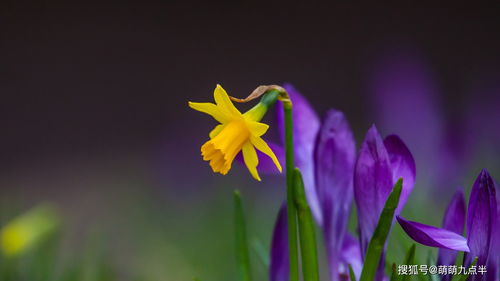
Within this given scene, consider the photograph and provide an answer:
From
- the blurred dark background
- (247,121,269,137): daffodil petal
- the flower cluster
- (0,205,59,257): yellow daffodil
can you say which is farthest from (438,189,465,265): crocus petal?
the blurred dark background

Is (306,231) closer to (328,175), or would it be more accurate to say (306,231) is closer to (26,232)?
(328,175)

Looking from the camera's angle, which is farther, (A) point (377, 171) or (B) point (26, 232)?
(B) point (26, 232)

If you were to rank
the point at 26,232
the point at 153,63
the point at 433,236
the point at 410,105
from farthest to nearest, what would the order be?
1. the point at 153,63
2. the point at 410,105
3. the point at 26,232
4. the point at 433,236

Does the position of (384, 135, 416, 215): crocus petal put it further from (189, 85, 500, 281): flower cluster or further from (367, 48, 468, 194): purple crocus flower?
(367, 48, 468, 194): purple crocus flower

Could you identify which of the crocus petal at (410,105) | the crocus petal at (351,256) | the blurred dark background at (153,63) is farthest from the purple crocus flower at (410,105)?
the blurred dark background at (153,63)

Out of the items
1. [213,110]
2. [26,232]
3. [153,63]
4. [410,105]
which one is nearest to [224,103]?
[213,110]

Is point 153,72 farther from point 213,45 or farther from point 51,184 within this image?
point 51,184

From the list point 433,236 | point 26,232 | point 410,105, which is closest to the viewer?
point 433,236

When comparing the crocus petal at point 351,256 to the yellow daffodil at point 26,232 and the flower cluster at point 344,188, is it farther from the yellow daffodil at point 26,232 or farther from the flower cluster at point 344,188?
the yellow daffodil at point 26,232
